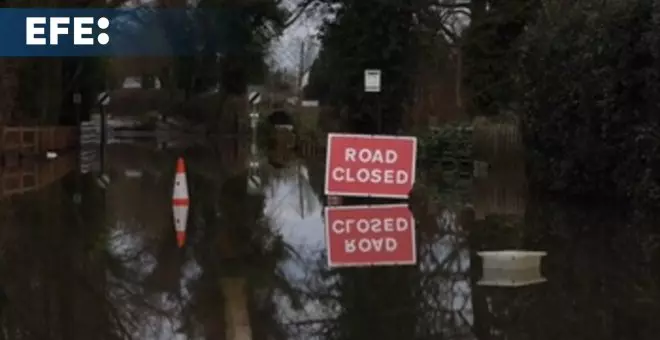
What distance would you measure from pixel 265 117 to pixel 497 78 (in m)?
14.6

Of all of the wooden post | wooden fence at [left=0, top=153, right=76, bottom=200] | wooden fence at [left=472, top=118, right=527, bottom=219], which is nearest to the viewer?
the wooden post

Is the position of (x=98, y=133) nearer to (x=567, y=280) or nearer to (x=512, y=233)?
(x=512, y=233)

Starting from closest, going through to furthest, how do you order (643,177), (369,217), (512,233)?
(512,233)
(369,217)
(643,177)

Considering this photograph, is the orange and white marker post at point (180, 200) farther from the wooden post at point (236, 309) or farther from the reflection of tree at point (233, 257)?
the wooden post at point (236, 309)

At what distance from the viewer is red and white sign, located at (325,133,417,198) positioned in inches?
554

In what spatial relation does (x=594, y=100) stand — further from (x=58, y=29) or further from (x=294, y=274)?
(x=58, y=29)

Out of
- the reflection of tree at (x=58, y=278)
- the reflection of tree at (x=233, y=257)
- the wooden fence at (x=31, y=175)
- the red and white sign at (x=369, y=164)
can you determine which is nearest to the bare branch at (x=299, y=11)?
the wooden fence at (x=31, y=175)

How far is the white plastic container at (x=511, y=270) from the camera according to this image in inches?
349

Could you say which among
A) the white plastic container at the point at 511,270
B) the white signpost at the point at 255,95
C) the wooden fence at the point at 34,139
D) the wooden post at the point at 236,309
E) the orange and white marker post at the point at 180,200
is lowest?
the wooden post at the point at 236,309

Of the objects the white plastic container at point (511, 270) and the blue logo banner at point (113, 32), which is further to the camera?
the blue logo banner at point (113, 32)

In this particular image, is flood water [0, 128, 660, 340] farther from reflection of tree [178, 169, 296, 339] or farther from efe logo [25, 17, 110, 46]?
efe logo [25, 17, 110, 46]

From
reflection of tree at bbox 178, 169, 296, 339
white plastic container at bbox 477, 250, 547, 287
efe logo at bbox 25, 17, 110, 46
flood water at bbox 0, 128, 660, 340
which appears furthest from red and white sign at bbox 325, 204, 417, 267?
efe logo at bbox 25, 17, 110, 46

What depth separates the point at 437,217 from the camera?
14.3 metres

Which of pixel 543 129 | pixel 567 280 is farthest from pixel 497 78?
pixel 567 280
